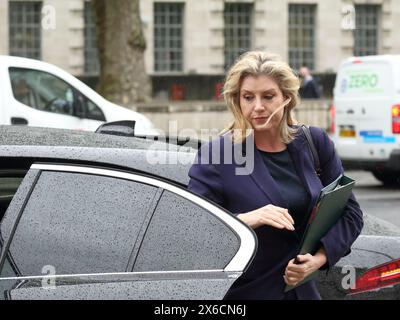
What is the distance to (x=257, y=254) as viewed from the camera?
399 cm

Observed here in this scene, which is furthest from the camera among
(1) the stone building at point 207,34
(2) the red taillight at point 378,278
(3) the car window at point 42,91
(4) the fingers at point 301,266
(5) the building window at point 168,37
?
(5) the building window at point 168,37

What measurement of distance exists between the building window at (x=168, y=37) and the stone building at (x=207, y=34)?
1.3 inches

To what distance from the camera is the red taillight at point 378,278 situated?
4859 mm

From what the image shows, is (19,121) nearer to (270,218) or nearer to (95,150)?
(95,150)

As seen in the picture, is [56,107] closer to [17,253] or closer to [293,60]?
[17,253]

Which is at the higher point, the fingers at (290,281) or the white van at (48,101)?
the white van at (48,101)

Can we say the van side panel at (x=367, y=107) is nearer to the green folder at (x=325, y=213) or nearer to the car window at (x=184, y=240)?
the green folder at (x=325, y=213)

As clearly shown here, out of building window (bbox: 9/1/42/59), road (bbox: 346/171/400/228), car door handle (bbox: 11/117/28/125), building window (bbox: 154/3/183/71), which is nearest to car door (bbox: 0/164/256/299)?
road (bbox: 346/171/400/228)

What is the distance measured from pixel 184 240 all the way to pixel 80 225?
388mm

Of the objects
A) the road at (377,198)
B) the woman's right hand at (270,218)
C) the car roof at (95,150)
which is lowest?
the road at (377,198)

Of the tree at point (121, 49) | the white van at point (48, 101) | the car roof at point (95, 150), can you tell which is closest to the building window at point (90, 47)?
the tree at point (121, 49)

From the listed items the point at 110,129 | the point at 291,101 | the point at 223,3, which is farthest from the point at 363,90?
the point at 223,3

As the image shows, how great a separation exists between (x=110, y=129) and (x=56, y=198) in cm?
164

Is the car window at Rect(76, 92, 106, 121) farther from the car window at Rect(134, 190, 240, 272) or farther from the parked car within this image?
the car window at Rect(134, 190, 240, 272)
